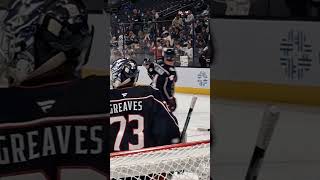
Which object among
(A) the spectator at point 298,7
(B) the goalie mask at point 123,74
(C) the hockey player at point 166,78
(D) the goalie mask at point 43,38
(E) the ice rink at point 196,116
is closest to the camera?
(A) the spectator at point 298,7

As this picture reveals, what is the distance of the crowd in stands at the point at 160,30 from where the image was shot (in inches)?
475

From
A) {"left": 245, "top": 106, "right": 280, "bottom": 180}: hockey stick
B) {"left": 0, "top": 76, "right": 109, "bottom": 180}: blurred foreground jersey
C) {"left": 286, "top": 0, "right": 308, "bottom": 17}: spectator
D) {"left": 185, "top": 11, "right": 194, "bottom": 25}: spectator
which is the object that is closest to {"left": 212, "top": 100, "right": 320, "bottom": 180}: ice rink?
{"left": 245, "top": 106, "right": 280, "bottom": 180}: hockey stick

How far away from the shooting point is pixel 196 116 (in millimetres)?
8484

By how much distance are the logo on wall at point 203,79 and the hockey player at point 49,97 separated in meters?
8.15

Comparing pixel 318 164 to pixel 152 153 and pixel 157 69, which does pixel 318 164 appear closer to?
pixel 152 153

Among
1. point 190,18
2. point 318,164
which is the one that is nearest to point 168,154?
point 318,164

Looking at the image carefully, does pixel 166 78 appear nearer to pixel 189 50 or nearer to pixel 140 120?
pixel 140 120

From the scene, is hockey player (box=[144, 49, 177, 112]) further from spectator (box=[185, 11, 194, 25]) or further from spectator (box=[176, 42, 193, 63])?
spectator (box=[185, 11, 194, 25])

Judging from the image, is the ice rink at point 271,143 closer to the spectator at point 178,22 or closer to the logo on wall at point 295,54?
the logo on wall at point 295,54

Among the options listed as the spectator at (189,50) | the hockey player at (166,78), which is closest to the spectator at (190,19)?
the spectator at (189,50)

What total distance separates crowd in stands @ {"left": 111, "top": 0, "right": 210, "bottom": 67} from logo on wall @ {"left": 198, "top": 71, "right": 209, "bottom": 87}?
2.47 ft

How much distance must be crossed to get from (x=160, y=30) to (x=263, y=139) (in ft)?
37.8

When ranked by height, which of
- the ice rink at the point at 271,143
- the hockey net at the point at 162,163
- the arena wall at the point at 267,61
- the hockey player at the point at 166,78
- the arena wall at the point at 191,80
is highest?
the arena wall at the point at 267,61

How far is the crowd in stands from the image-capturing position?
39.5ft
